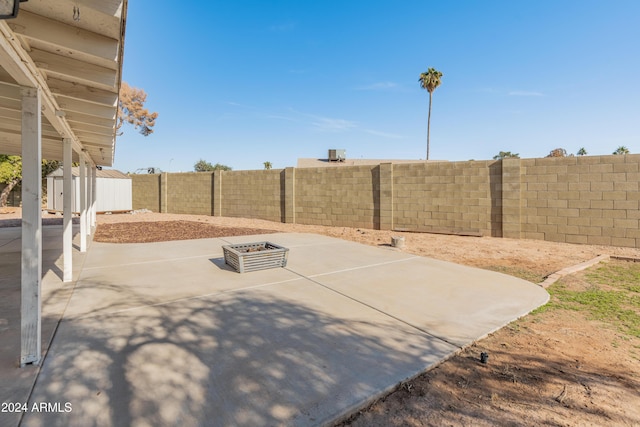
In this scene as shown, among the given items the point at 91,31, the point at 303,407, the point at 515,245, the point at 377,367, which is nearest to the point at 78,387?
the point at 303,407

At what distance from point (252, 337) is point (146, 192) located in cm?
2201

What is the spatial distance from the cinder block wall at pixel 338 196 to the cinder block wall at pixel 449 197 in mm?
1107

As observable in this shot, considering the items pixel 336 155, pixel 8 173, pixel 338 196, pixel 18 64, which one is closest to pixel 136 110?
pixel 8 173

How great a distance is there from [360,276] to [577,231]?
7805 mm

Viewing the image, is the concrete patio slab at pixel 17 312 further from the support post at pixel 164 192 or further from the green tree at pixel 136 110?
the green tree at pixel 136 110

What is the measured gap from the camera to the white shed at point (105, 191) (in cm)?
1900

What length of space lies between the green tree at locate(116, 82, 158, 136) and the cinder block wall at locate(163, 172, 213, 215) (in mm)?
16963

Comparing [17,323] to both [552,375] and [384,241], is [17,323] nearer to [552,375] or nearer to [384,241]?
[552,375]

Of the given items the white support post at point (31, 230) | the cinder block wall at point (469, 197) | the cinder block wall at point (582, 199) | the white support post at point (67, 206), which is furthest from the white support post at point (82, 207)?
the cinder block wall at point (582, 199)

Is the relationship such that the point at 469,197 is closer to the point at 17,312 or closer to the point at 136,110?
the point at 17,312

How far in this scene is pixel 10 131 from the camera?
544 cm

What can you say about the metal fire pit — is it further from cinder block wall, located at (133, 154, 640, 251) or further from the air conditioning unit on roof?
the air conditioning unit on roof

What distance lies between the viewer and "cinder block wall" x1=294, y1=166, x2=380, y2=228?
514 inches

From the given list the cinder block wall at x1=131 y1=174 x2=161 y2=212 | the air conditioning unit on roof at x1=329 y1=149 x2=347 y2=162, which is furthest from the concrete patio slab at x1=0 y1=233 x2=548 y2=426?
the air conditioning unit on roof at x1=329 y1=149 x2=347 y2=162
